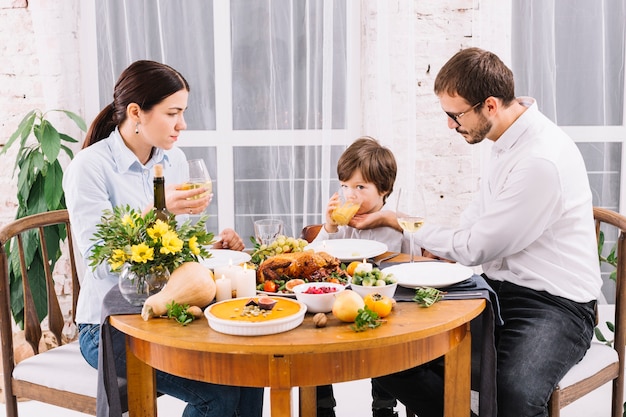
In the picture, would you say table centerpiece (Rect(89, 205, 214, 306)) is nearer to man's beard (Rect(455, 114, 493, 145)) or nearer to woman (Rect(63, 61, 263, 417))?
woman (Rect(63, 61, 263, 417))

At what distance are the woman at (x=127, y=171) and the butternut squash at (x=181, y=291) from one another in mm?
366

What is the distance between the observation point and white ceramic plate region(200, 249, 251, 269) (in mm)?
2189

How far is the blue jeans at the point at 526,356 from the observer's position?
2.08 metres

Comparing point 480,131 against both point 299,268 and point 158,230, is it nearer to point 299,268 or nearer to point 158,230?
point 299,268

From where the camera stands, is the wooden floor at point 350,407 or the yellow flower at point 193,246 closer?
the yellow flower at point 193,246

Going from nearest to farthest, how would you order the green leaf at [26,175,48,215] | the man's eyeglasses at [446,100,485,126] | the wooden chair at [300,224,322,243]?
the man's eyeglasses at [446,100,485,126] → the wooden chair at [300,224,322,243] → the green leaf at [26,175,48,215]

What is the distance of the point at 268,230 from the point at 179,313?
55 cm

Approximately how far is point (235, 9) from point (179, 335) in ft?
7.69

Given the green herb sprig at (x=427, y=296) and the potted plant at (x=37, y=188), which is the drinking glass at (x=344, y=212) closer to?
the green herb sprig at (x=427, y=296)

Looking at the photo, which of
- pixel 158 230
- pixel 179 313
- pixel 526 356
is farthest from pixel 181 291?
pixel 526 356

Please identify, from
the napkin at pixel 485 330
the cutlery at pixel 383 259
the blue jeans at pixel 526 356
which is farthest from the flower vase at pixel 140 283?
the blue jeans at pixel 526 356

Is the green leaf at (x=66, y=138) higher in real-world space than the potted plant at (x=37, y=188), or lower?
higher

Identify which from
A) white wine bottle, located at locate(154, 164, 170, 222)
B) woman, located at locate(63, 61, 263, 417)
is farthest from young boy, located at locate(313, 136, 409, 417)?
white wine bottle, located at locate(154, 164, 170, 222)

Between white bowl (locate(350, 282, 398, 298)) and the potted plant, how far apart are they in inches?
71.1
